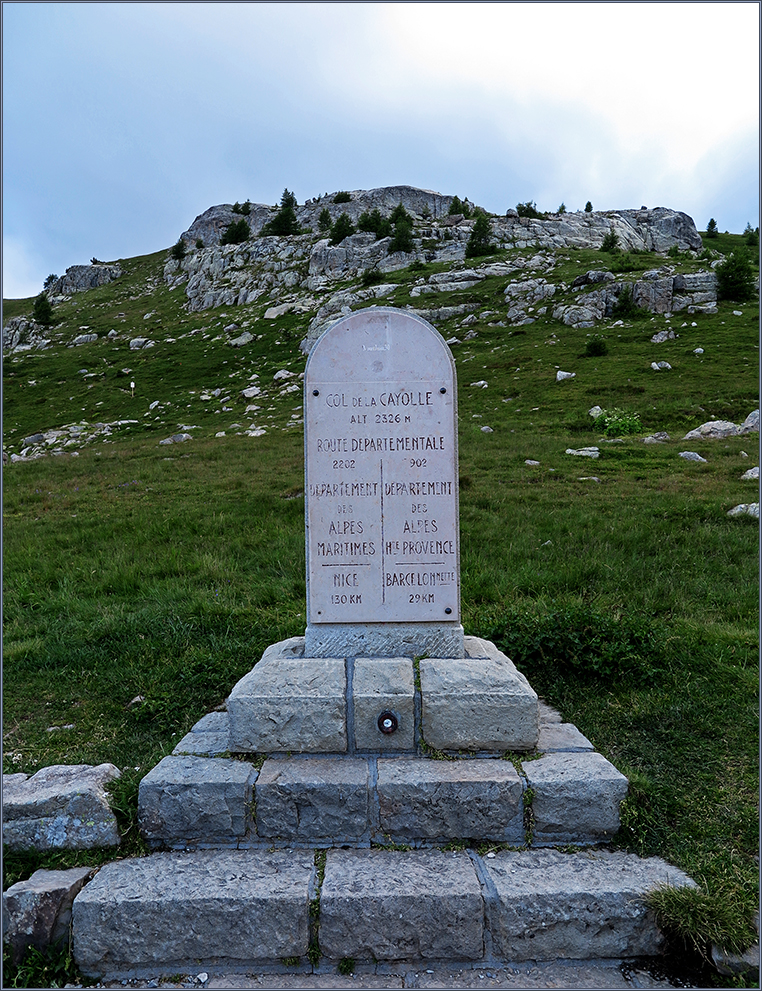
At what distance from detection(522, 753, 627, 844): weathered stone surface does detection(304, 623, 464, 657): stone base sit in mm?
957

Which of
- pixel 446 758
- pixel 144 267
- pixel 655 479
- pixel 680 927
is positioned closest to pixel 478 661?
pixel 446 758

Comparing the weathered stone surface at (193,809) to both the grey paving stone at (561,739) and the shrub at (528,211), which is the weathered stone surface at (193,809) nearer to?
the grey paving stone at (561,739)

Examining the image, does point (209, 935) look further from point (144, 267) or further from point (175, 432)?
point (144, 267)

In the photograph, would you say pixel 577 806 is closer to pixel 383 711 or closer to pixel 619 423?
pixel 383 711

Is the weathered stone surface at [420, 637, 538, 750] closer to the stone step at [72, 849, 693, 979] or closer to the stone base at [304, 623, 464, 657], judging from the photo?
the stone base at [304, 623, 464, 657]

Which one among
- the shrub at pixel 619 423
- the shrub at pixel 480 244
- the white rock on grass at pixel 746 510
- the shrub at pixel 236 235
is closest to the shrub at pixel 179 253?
the shrub at pixel 236 235

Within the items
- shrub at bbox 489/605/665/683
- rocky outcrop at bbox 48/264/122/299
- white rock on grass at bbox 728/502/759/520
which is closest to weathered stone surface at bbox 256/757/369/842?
shrub at bbox 489/605/665/683

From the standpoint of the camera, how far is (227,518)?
371 inches

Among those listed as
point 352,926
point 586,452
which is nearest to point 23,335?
point 586,452

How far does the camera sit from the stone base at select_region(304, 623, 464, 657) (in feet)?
Result: 13.2

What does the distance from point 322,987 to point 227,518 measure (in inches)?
283

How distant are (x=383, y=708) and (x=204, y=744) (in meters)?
1.12

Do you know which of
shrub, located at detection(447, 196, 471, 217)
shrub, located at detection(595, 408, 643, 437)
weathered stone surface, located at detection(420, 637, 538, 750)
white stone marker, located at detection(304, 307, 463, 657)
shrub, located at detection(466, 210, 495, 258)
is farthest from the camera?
shrub, located at detection(447, 196, 471, 217)

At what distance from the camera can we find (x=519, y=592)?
6301mm
